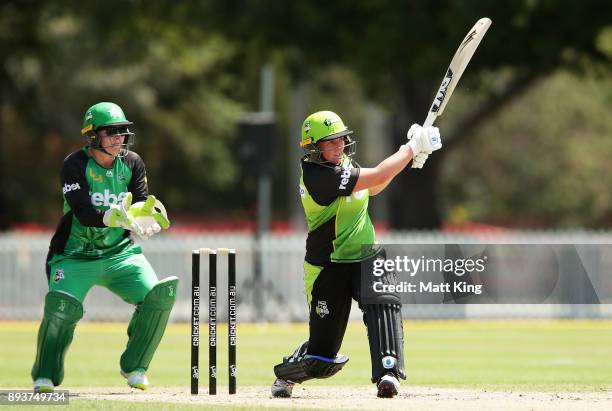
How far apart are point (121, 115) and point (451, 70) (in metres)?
2.43

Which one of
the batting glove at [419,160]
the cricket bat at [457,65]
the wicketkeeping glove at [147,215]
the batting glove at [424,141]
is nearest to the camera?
the batting glove at [424,141]

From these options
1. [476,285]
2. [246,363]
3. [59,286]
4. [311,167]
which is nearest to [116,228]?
[59,286]

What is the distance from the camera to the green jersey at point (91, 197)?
9.41m

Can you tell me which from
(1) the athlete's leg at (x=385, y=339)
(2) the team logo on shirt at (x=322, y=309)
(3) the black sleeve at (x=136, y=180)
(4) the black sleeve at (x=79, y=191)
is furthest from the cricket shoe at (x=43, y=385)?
(1) the athlete's leg at (x=385, y=339)

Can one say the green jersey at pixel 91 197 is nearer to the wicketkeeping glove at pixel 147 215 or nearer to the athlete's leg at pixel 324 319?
the wicketkeeping glove at pixel 147 215

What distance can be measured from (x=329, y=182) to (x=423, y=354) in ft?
21.1

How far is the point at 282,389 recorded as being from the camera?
374 inches

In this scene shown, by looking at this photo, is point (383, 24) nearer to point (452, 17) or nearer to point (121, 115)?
point (452, 17)

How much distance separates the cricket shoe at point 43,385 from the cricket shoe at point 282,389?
1.59 m

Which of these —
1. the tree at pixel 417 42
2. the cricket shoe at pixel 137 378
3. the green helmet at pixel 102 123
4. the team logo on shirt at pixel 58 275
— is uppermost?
the tree at pixel 417 42

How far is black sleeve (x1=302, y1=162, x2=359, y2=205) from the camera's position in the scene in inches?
351

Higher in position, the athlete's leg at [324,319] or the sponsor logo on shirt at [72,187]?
the sponsor logo on shirt at [72,187]

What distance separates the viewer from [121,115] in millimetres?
9703

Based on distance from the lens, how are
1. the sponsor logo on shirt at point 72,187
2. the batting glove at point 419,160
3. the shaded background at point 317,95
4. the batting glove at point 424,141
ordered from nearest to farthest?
the batting glove at point 424,141
the batting glove at point 419,160
the sponsor logo on shirt at point 72,187
the shaded background at point 317,95
